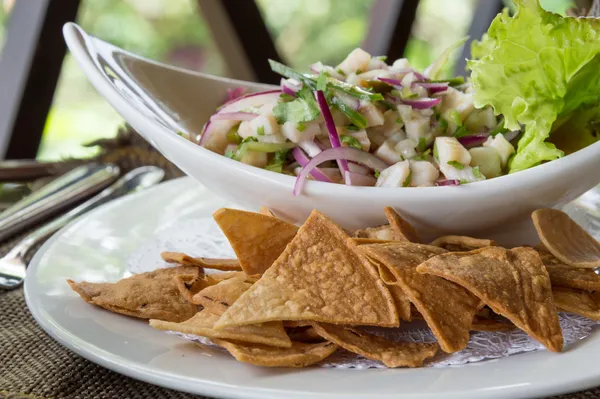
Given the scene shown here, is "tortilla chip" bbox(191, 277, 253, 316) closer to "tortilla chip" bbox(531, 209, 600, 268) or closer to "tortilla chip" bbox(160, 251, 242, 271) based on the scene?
"tortilla chip" bbox(160, 251, 242, 271)

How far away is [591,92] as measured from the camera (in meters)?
1.39

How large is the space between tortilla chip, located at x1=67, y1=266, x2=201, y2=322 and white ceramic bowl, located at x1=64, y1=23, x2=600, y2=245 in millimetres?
224

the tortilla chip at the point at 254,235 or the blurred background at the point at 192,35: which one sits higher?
the tortilla chip at the point at 254,235

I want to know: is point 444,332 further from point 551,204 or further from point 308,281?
point 551,204

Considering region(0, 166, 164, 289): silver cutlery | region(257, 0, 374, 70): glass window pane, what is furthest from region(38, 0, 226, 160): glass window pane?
region(0, 166, 164, 289): silver cutlery

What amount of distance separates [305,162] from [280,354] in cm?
48

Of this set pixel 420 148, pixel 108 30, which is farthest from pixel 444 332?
pixel 108 30

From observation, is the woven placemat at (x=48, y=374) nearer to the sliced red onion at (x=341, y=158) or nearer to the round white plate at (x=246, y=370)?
the round white plate at (x=246, y=370)

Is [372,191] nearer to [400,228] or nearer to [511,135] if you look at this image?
[400,228]

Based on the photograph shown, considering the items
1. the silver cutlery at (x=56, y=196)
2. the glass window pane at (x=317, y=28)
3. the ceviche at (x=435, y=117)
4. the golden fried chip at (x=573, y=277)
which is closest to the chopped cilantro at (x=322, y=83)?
the ceviche at (x=435, y=117)

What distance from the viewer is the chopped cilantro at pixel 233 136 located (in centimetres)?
158

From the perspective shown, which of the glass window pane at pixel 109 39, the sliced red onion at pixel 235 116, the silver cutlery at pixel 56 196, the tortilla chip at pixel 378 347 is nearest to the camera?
the tortilla chip at pixel 378 347

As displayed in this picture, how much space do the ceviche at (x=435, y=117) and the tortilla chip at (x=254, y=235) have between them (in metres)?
0.09

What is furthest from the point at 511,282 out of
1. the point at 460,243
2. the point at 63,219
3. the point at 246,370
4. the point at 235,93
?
the point at 63,219
